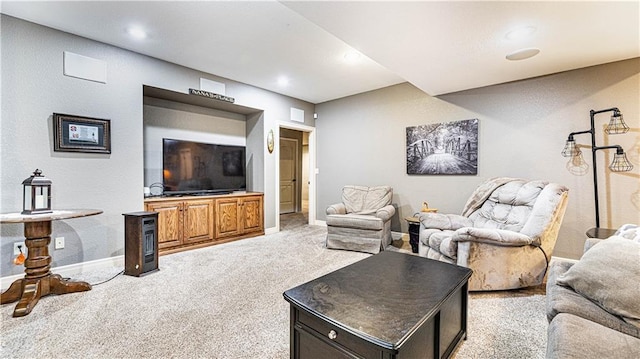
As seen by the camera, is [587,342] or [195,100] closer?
[587,342]

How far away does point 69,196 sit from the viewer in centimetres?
291

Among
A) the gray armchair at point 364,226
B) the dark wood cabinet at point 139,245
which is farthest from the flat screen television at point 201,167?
the gray armchair at point 364,226

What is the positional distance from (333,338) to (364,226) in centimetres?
260

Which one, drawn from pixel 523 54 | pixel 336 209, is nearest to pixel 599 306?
pixel 523 54

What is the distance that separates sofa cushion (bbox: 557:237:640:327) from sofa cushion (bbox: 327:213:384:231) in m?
2.26

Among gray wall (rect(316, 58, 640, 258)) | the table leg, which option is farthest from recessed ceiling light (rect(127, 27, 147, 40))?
gray wall (rect(316, 58, 640, 258))

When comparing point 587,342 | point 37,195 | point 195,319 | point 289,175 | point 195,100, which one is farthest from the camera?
point 289,175

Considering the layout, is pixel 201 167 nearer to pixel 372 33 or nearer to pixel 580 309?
pixel 372 33

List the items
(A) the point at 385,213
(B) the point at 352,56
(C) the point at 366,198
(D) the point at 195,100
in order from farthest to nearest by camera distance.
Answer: (C) the point at 366,198, (D) the point at 195,100, (A) the point at 385,213, (B) the point at 352,56

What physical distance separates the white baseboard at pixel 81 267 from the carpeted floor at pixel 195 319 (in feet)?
0.43

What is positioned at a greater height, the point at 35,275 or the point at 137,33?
the point at 137,33

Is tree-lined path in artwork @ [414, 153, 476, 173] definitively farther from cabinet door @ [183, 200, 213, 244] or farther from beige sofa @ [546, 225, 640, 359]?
cabinet door @ [183, 200, 213, 244]

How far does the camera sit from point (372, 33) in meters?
2.34

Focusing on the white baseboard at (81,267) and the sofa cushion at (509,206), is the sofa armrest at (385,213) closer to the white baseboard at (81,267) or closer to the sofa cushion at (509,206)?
the sofa cushion at (509,206)
